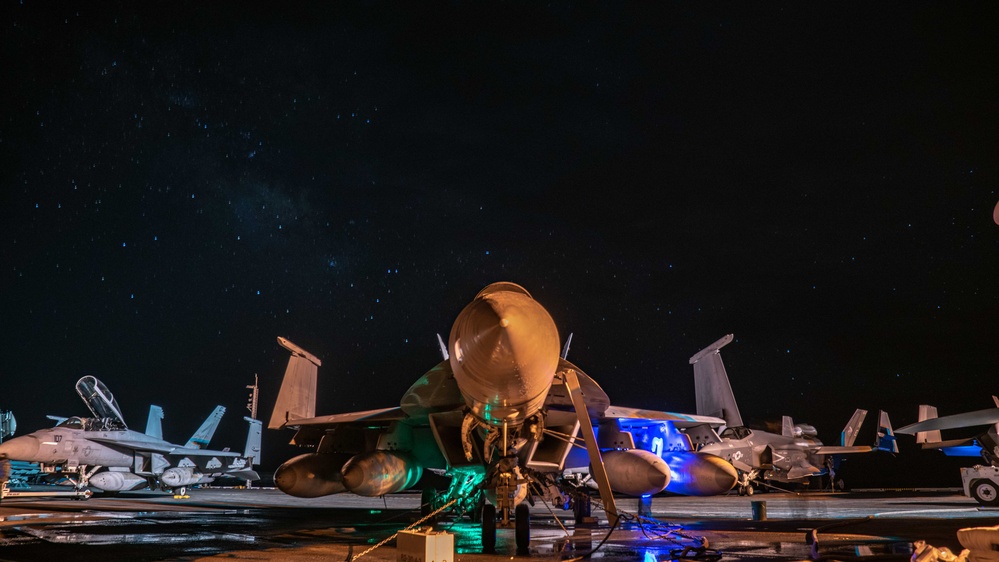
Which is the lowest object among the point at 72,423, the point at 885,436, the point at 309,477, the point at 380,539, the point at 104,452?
the point at 885,436

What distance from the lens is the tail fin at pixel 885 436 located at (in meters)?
35.9

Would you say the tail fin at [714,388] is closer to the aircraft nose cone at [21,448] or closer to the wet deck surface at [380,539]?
the wet deck surface at [380,539]

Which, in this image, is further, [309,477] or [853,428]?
[853,428]

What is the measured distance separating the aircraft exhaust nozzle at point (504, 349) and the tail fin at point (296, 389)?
26.0ft

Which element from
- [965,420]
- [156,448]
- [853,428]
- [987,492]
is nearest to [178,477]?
[156,448]

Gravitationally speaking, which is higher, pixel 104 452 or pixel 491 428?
pixel 491 428

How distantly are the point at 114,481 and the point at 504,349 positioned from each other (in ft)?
78.3

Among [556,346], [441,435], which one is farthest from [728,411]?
[556,346]

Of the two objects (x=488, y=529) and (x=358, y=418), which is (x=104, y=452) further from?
(x=488, y=529)

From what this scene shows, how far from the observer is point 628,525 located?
10281 mm

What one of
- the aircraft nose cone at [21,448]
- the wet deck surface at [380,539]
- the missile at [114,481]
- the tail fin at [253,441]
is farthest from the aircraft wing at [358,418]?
the tail fin at [253,441]

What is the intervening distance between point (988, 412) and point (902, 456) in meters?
57.7

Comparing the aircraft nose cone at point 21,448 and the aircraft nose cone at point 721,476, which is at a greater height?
the aircraft nose cone at point 721,476

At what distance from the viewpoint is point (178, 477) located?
25.5 m
